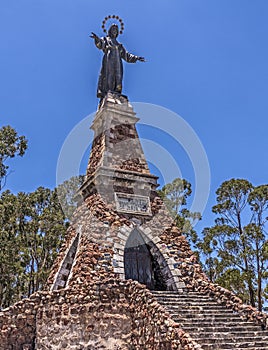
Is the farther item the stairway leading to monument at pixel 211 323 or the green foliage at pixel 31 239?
the green foliage at pixel 31 239

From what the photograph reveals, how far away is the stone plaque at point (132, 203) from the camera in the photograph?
12766 millimetres

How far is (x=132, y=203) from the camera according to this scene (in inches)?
512

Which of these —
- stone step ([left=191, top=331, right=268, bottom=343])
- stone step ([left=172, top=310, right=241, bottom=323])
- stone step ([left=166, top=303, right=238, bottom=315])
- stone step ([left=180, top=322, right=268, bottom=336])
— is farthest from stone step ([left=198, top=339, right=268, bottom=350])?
stone step ([left=166, top=303, right=238, bottom=315])

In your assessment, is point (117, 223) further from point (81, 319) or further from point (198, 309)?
point (198, 309)

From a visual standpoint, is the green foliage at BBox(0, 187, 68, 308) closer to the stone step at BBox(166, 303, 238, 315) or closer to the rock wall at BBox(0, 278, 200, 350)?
the rock wall at BBox(0, 278, 200, 350)

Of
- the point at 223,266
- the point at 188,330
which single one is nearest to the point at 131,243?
the point at 188,330

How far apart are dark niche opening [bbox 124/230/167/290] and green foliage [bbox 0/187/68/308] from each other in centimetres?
849

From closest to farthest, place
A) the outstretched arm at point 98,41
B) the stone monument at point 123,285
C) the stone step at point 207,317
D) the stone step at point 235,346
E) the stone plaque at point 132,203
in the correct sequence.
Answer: the stone step at point 235,346, the stone monument at point 123,285, the stone step at point 207,317, the stone plaque at point 132,203, the outstretched arm at point 98,41

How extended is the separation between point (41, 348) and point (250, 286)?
1146 centimetres

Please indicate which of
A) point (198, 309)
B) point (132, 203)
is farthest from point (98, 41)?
point (198, 309)

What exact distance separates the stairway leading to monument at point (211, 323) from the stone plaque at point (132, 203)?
3010 mm

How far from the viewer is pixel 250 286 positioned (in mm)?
18281

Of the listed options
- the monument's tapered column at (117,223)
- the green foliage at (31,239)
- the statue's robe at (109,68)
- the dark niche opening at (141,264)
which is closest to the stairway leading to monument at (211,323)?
the monument's tapered column at (117,223)

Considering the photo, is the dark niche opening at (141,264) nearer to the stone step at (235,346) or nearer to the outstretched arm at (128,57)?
the stone step at (235,346)
